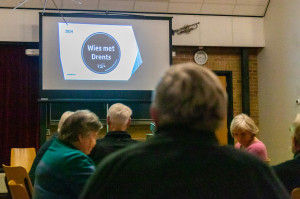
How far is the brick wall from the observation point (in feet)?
21.0

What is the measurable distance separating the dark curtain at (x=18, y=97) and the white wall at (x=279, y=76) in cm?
351

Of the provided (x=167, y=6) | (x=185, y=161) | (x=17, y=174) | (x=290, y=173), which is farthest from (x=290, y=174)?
(x=167, y=6)

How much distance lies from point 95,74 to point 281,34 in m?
2.81

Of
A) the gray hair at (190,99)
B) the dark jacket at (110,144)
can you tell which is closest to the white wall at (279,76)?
the dark jacket at (110,144)

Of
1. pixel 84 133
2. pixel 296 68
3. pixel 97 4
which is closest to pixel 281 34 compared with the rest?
pixel 296 68

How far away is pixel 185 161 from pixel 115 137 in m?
1.95

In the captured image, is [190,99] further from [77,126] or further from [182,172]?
[77,126]

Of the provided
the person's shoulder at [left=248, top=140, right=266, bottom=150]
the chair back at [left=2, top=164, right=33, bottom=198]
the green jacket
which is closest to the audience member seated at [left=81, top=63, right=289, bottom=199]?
the green jacket

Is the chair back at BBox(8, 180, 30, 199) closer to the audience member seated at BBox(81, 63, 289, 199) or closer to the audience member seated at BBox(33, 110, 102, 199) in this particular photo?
the audience member seated at BBox(33, 110, 102, 199)

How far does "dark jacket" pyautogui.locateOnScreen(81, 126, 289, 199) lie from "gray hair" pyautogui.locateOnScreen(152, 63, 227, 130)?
0.10ft

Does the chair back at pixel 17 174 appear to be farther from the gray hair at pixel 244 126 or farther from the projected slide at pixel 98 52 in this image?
the projected slide at pixel 98 52

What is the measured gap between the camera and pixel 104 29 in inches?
224

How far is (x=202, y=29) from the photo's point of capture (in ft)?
20.7

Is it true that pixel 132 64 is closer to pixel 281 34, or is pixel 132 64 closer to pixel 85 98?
pixel 85 98
